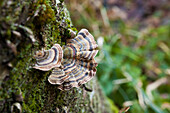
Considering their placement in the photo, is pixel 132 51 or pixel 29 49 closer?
pixel 29 49

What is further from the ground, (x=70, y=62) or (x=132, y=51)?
(x=132, y=51)

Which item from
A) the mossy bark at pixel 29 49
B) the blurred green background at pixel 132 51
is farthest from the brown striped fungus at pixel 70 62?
the blurred green background at pixel 132 51

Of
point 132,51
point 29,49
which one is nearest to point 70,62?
point 29,49

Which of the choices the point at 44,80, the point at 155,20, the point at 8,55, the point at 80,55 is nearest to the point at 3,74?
the point at 8,55

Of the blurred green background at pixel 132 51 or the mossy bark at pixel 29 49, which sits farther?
the blurred green background at pixel 132 51

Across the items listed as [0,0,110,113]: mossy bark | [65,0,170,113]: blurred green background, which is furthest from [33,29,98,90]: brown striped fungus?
[65,0,170,113]: blurred green background

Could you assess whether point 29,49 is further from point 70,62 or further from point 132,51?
point 132,51

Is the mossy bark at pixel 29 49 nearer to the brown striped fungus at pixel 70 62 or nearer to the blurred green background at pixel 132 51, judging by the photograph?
the brown striped fungus at pixel 70 62
